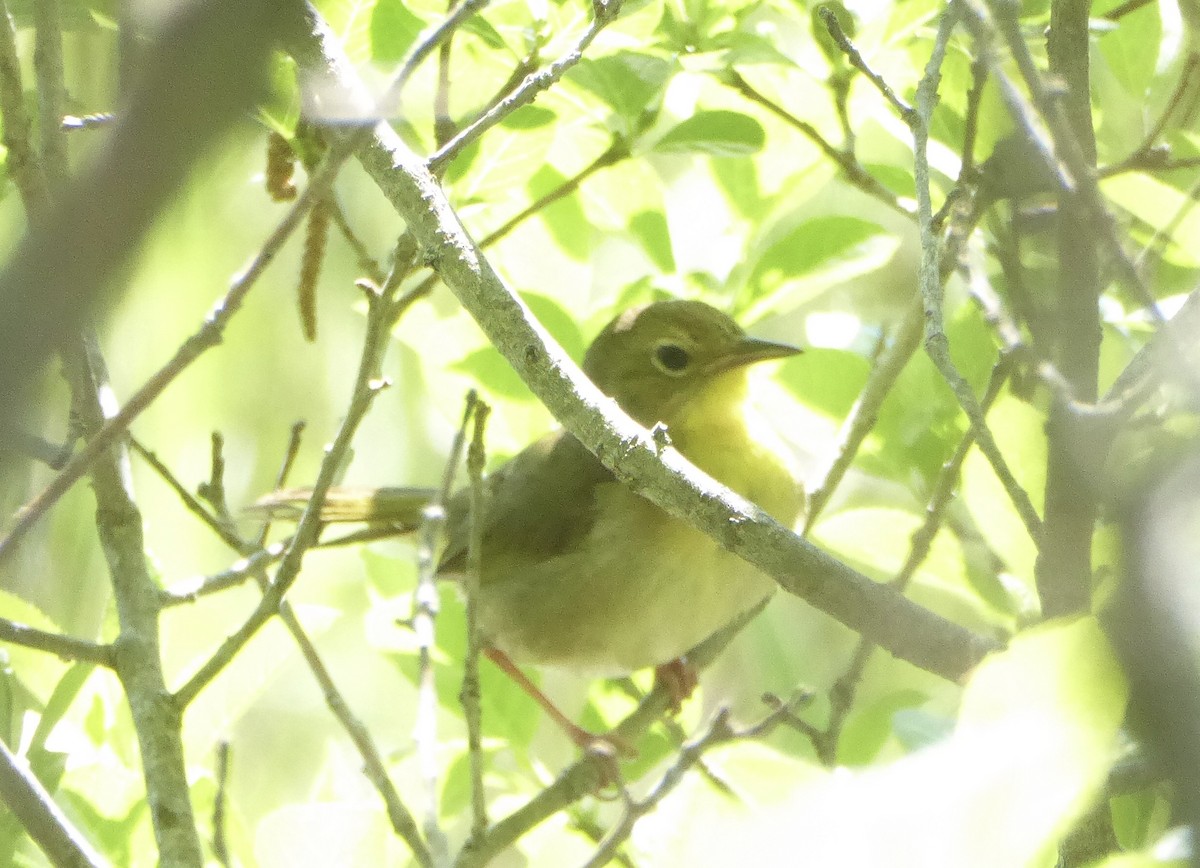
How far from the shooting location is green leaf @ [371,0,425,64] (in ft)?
9.41

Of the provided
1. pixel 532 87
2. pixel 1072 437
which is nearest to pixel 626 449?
pixel 532 87

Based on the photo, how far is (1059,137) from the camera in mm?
1854

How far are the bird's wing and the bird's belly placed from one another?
0.23ft

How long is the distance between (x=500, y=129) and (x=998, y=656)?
198 centimetres

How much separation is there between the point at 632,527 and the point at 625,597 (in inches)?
8.2

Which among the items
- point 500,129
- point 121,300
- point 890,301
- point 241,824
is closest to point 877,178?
point 500,129

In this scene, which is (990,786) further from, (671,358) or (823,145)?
(671,358)

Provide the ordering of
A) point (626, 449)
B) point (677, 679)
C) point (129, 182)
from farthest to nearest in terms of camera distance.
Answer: point (677, 679) → point (626, 449) → point (129, 182)

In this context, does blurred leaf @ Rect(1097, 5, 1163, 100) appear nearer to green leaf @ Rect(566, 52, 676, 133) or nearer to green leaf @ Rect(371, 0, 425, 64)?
green leaf @ Rect(566, 52, 676, 133)

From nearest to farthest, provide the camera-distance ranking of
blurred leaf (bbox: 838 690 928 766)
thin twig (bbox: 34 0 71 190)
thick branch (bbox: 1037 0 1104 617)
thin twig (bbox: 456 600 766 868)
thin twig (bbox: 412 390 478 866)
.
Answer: thick branch (bbox: 1037 0 1104 617), thin twig (bbox: 412 390 478 866), thin twig (bbox: 34 0 71 190), thin twig (bbox: 456 600 766 868), blurred leaf (bbox: 838 690 928 766)

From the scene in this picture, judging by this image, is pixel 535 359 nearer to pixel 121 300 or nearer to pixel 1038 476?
pixel 1038 476

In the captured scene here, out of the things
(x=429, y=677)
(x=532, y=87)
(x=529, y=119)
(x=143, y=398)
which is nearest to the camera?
(x=143, y=398)

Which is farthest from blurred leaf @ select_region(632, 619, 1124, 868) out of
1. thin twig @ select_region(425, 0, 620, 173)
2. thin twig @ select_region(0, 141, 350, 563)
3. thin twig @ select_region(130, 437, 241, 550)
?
thin twig @ select_region(130, 437, 241, 550)

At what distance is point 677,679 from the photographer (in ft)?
13.3
